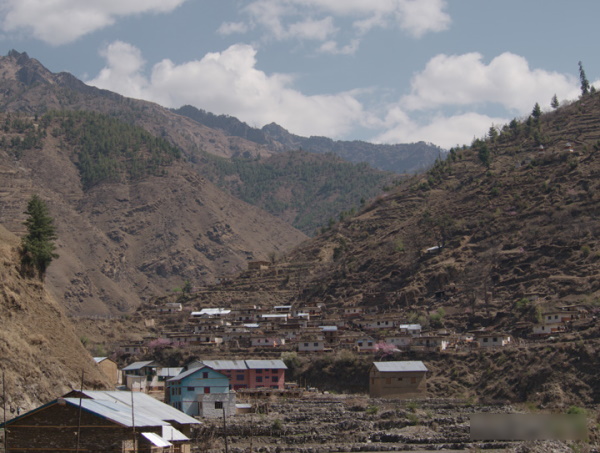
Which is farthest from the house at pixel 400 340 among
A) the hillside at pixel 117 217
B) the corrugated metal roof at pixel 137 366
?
the hillside at pixel 117 217

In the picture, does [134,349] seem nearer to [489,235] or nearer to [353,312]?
[353,312]

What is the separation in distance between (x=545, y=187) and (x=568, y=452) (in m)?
73.7

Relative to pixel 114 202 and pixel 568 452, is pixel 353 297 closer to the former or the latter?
pixel 568 452

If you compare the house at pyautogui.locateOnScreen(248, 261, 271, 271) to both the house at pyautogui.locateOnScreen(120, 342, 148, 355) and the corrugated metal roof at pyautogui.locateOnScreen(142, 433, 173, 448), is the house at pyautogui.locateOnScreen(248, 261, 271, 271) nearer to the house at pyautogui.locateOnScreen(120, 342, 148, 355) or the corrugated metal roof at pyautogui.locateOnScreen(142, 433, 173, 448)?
the house at pyautogui.locateOnScreen(120, 342, 148, 355)

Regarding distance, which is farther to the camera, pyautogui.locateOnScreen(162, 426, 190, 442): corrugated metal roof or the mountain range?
the mountain range

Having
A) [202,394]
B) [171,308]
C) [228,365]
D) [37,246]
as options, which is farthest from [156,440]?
[171,308]

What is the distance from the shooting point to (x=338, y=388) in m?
82.9

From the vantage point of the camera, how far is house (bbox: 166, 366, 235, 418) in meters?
60.4

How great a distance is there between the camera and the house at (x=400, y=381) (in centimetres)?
7581

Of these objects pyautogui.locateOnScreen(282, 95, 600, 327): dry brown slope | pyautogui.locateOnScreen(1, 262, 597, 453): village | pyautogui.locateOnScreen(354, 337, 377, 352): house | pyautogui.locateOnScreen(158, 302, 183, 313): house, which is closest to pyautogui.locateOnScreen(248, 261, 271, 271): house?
pyautogui.locateOnScreen(1, 262, 597, 453): village

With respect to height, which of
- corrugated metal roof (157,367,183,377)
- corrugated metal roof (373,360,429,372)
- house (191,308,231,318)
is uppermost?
house (191,308,231,318)

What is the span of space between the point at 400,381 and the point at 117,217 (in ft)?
352

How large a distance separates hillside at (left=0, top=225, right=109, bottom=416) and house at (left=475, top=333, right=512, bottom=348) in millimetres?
36719

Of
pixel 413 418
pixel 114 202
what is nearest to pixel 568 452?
pixel 413 418
